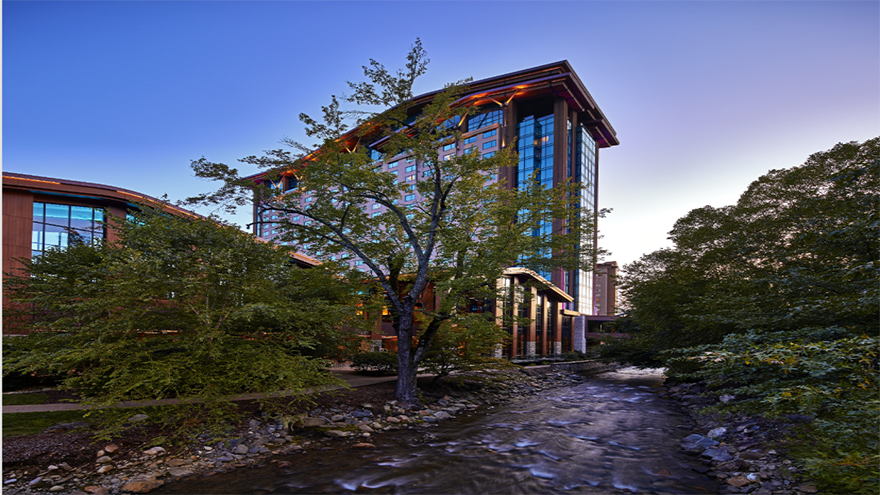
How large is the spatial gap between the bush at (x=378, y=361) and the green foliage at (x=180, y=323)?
1045 cm

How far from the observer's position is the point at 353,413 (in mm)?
16469

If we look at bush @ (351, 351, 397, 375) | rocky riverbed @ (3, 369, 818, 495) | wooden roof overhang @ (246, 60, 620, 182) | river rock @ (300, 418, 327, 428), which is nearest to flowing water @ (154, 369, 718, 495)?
rocky riverbed @ (3, 369, 818, 495)

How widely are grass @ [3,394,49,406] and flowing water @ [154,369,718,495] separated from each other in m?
8.67

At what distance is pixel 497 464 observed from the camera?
1259cm

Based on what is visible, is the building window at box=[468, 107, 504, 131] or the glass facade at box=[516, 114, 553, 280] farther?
the building window at box=[468, 107, 504, 131]

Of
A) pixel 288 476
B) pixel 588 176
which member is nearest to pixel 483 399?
pixel 288 476

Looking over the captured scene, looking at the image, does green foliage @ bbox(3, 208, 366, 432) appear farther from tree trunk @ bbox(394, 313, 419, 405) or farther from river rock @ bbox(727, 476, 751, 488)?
river rock @ bbox(727, 476, 751, 488)

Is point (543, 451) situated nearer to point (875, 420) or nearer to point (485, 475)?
point (485, 475)

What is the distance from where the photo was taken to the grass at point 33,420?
453 inches

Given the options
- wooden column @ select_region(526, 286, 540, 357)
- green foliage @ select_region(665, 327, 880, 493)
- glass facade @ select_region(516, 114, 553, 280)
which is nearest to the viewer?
green foliage @ select_region(665, 327, 880, 493)

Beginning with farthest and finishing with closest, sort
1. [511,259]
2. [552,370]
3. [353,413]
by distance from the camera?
[552,370], [511,259], [353,413]

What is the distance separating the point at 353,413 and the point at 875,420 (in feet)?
45.5

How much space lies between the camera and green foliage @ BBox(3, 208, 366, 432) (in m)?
11.3

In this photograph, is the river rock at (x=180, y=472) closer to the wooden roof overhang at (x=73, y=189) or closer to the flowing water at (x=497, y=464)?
the flowing water at (x=497, y=464)
